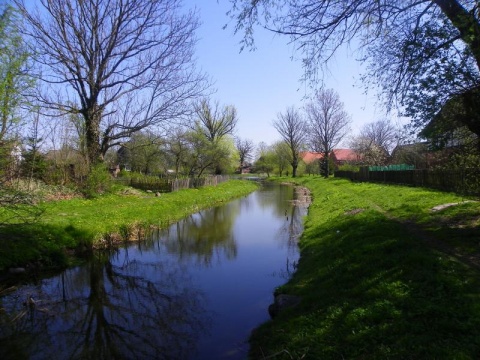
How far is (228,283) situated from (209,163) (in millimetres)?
30252

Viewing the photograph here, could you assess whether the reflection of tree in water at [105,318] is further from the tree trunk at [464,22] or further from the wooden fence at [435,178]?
the wooden fence at [435,178]

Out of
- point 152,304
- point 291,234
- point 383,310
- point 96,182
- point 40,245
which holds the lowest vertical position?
point 152,304

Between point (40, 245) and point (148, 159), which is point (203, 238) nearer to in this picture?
point (40, 245)

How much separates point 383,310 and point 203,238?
35.4 ft

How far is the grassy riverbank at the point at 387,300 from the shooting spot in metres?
4.36

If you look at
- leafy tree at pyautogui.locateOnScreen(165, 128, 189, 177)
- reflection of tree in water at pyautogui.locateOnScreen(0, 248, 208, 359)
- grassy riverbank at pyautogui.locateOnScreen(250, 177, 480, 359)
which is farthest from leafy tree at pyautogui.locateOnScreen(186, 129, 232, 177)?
grassy riverbank at pyautogui.locateOnScreen(250, 177, 480, 359)

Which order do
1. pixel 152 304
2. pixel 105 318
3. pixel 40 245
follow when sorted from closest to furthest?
1. pixel 105 318
2. pixel 152 304
3. pixel 40 245

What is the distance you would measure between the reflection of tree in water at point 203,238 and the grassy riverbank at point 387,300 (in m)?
4.41

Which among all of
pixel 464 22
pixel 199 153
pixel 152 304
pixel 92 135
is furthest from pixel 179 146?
pixel 464 22

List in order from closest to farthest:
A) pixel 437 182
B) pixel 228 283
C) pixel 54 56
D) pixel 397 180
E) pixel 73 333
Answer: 1. pixel 73 333
2. pixel 228 283
3. pixel 437 182
4. pixel 54 56
5. pixel 397 180

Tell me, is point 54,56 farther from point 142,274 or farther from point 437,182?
point 437,182

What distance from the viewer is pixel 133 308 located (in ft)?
26.1

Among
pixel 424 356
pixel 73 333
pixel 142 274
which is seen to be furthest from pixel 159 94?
pixel 424 356

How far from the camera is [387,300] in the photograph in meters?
5.41
